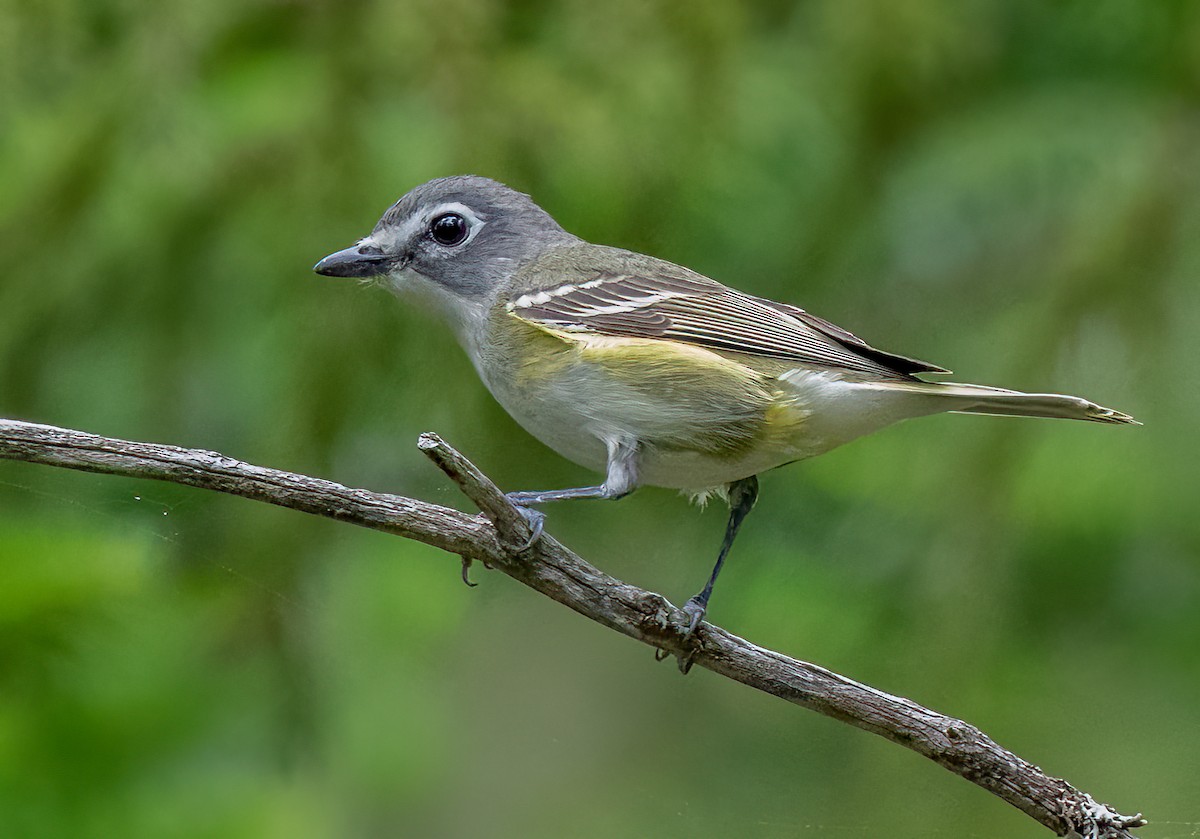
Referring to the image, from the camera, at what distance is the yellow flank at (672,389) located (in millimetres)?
2271

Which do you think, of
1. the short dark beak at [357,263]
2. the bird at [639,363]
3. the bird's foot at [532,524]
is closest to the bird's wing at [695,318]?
the bird at [639,363]

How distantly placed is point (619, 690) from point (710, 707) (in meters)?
0.27

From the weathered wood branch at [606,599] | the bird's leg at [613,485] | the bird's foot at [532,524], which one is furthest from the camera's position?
the bird's leg at [613,485]

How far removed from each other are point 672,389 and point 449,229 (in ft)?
2.00

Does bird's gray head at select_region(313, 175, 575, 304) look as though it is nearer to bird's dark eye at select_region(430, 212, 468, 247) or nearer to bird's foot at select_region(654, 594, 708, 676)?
bird's dark eye at select_region(430, 212, 468, 247)

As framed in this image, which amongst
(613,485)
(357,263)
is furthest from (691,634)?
(357,263)

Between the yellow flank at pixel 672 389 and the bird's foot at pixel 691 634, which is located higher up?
the yellow flank at pixel 672 389

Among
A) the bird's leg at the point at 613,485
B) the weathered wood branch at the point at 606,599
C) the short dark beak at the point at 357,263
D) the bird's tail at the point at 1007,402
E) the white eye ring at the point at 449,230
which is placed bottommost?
the weathered wood branch at the point at 606,599

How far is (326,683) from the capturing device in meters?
3.12

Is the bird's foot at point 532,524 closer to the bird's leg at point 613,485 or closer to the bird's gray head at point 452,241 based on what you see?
the bird's leg at point 613,485

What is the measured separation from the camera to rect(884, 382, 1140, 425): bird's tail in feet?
6.28

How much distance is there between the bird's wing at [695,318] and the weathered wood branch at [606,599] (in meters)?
0.54

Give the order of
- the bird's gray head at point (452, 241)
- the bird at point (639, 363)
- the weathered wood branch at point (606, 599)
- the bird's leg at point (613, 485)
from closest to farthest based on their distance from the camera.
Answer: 1. the weathered wood branch at point (606, 599)
2. the bird's leg at point (613, 485)
3. the bird at point (639, 363)
4. the bird's gray head at point (452, 241)

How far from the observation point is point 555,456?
10.5ft
